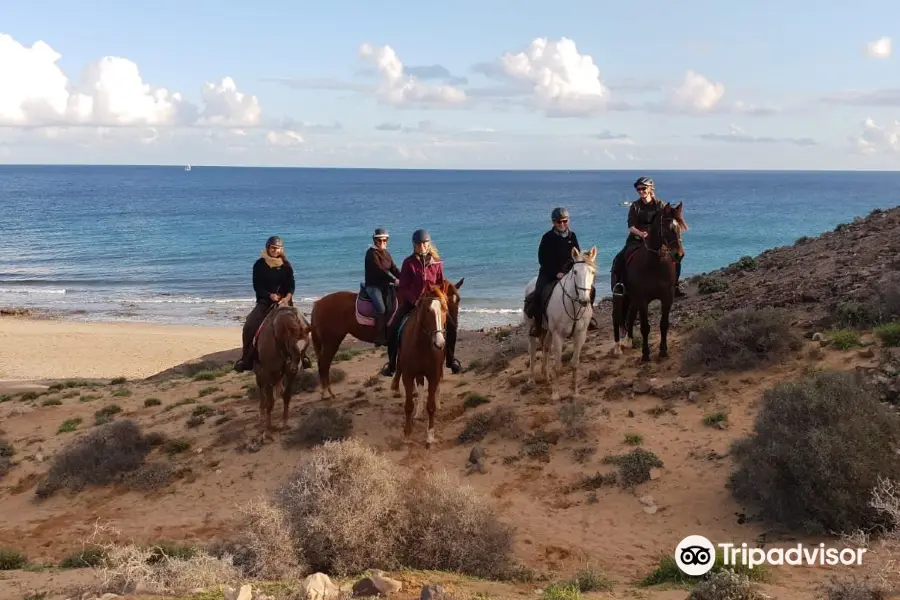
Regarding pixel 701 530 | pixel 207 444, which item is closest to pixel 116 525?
pixel 207 444

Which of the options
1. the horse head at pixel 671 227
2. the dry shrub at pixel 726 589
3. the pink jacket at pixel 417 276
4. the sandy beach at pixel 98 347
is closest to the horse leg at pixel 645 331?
the horse head at pixel 671 227

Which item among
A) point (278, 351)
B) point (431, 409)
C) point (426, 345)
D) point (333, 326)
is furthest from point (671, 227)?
point (278, 351)

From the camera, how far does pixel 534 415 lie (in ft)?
35.3

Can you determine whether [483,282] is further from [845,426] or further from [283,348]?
[845,426]

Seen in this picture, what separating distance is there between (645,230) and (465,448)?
532 centimetres

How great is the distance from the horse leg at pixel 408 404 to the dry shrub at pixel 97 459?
455 centimetres

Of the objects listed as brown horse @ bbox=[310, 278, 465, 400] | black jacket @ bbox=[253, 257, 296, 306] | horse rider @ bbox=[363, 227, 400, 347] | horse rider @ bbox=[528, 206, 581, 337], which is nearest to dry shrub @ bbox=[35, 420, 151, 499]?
black jacket @ bbox=[253, 257, 296, 306]

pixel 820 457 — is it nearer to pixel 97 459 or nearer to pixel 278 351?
pixel 278 351

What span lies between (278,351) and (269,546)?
17.4ft

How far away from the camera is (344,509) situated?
619 centimetres

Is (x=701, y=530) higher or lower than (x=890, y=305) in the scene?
lower

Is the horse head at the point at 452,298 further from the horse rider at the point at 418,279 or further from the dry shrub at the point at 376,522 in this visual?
the dry shrub at the point at 376,522

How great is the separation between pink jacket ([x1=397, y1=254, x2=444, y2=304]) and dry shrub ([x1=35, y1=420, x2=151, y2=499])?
5.35 m

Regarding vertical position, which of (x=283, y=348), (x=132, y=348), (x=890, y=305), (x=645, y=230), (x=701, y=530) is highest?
(x=645, y=230)
